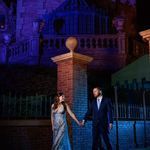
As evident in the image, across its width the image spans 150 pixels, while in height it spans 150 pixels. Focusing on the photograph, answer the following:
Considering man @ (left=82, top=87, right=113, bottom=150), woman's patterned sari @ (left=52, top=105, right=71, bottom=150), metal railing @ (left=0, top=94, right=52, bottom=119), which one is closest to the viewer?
man @ (left=82, top=87, right=113, bottom=150)

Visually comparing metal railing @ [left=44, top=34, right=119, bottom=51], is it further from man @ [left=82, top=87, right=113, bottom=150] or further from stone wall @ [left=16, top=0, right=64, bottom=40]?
man @ [left=82, top=87, right=113, bottom=150]

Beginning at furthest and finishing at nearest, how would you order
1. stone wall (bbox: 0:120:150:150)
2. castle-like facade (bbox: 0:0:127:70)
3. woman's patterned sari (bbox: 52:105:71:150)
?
castle-like facade (bbox: 0:0:127:70) → stone wall (bbox: 0:120:150:150) → woman's patterned sari (bbox: 52:105:71:150)

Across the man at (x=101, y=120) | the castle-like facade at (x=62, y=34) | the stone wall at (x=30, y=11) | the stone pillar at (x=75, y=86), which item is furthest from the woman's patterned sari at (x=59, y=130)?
the stone wall at (x=30, y=11)

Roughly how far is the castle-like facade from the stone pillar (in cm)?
771

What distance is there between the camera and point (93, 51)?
17922 mm

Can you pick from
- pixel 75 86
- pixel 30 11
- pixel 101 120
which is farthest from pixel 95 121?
pixel 30 11

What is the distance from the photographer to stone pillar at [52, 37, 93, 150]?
9500mm

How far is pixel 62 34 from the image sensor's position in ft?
67.2

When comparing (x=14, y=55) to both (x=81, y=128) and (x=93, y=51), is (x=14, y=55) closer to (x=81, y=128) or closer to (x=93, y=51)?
(x=93, y=51)

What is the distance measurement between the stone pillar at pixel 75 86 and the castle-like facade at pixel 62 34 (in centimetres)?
771

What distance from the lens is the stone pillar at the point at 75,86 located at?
9500 mm

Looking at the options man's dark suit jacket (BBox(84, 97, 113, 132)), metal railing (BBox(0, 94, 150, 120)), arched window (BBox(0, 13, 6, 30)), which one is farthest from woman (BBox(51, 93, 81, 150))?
arched window (BBox(0, 13, 6, 30))

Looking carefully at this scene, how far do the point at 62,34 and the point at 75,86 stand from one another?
36.7 feet

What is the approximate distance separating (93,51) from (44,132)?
29.4 ft
